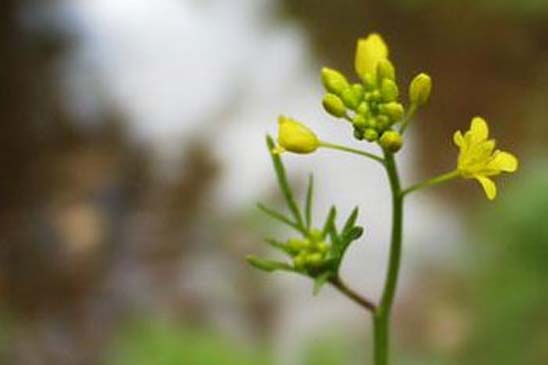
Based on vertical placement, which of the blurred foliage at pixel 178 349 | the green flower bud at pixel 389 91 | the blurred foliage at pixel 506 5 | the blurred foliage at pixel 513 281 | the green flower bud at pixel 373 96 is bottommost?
the blurred foliage at pixel 178 349

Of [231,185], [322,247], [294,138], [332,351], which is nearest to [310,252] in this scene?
[322,247]

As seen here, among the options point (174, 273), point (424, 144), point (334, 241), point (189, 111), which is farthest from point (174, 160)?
point (334, 241)

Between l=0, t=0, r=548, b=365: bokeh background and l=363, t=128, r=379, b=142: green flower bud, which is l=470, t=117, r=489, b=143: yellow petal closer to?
l=363, t=128, r=379, b=142: green flower bud

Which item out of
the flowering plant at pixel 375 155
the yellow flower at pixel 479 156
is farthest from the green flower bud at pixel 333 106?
the yellow flower at pixel 479 156

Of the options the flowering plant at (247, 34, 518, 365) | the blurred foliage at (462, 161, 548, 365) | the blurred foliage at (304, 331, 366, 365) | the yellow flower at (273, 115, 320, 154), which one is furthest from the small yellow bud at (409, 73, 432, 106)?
the blurred foliage at (462, 161, 548, 365)

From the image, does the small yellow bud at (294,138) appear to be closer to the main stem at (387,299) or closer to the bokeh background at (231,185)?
the main stem at (387,299)

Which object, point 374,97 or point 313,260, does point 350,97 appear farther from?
point 313,260
